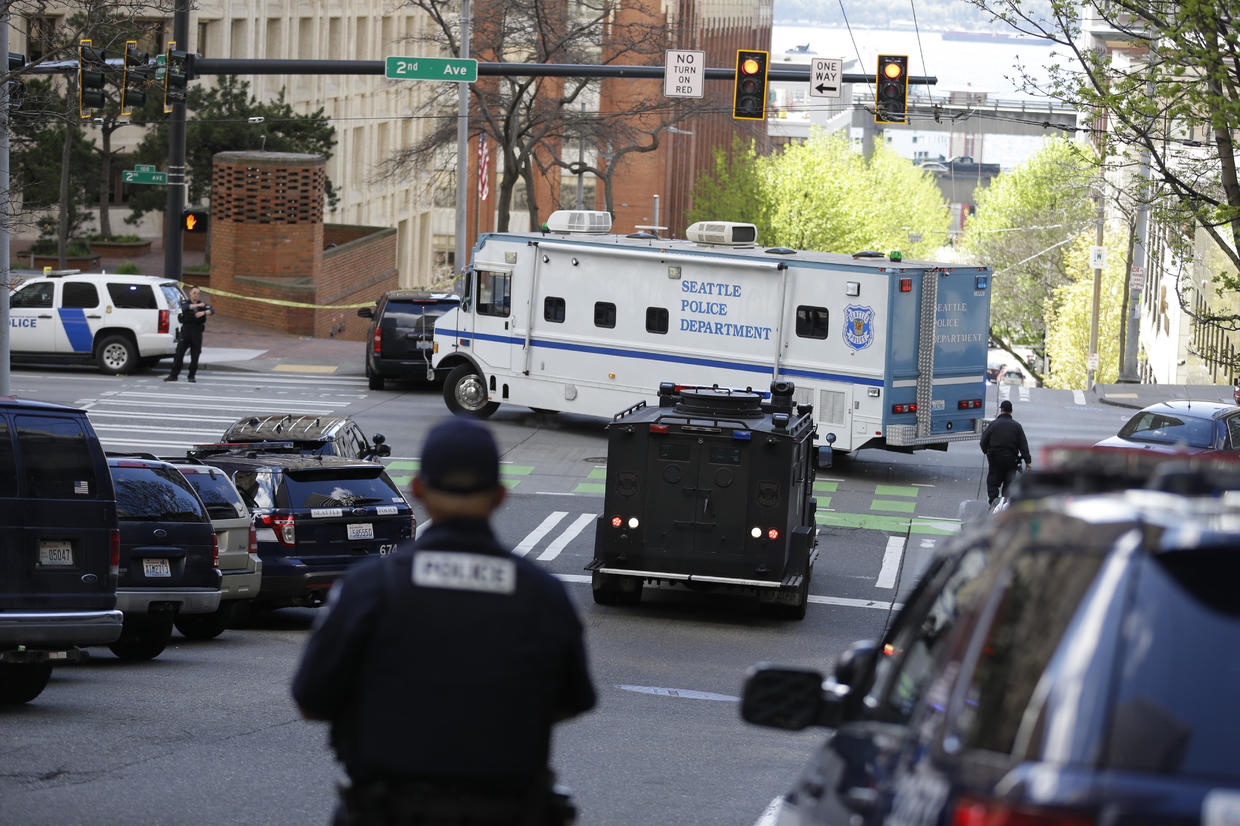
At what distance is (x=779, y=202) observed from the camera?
237 feet

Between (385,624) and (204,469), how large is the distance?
11319mm

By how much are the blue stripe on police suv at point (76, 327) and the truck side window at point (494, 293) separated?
8322 mm

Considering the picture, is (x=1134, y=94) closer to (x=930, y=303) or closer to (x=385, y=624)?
(x=930, y=303)

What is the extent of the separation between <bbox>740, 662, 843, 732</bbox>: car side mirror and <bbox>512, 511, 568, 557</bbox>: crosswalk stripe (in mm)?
14647

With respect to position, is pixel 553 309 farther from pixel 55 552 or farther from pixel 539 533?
pixel 55 552

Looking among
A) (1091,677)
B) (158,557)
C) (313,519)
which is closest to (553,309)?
(313,519)

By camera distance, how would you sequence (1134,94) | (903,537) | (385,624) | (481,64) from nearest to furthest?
(385,624)
(903,537)
(1134,94)
(481,64)

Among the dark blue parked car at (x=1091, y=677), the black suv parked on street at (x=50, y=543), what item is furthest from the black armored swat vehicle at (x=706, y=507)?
the dark blue parked car at (x=1091, y=677)

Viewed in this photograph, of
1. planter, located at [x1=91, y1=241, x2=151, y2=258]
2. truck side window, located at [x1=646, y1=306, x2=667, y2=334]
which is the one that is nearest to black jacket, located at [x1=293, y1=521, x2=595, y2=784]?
truck side window, located at [x1=646, y1=306, x2=667, y2=334]

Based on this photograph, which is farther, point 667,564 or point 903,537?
point 903,537

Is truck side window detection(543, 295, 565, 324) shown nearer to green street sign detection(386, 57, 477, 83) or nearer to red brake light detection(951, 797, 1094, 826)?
green street sign detection(386, 57, 477, 83)

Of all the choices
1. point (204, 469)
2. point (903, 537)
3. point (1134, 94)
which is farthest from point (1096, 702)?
point (1134, 94)

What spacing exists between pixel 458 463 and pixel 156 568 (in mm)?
9805

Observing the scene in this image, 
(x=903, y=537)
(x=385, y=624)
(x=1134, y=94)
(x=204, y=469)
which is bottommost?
(x=903, y=537)
